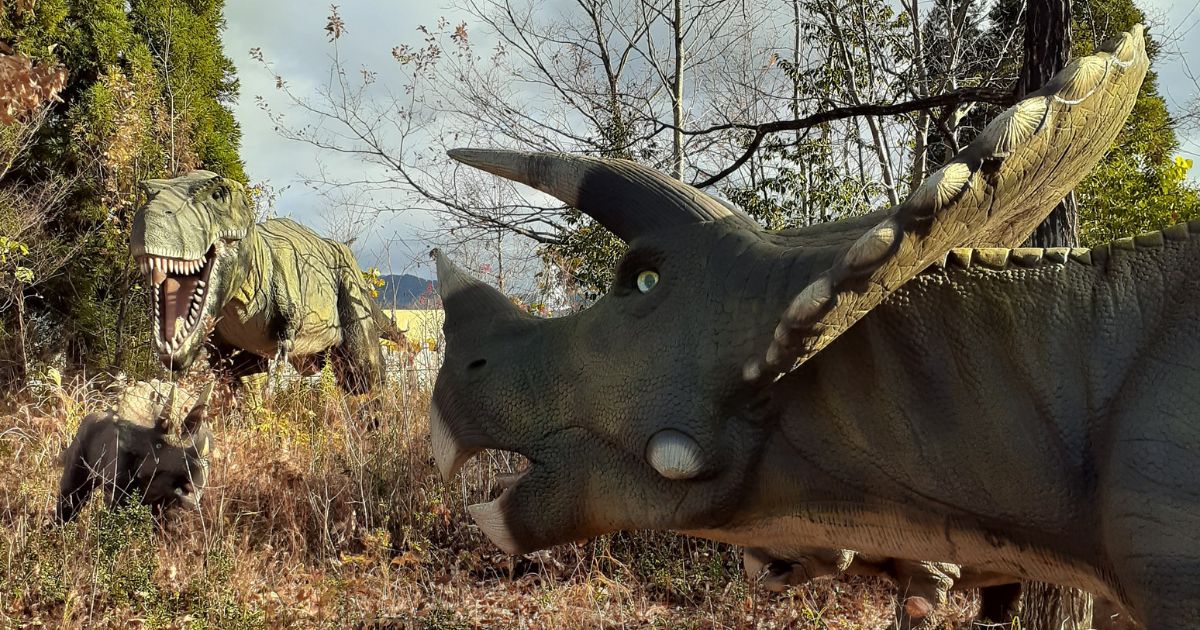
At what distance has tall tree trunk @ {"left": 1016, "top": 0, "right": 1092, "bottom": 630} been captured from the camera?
3.05 m

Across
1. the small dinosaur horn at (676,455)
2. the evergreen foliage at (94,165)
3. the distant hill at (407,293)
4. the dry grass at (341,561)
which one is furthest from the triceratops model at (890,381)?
the evergreen foliage at (94,165)

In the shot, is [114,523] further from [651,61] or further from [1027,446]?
[651,61]

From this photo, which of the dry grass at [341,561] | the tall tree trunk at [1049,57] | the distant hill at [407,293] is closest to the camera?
the tall tree trunk at [1049,57]

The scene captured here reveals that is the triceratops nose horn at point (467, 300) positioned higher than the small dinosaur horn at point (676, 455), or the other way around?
the triceratops nose horn at point (467, 300)

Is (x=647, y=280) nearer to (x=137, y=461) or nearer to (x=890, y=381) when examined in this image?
(x=890, y=381)

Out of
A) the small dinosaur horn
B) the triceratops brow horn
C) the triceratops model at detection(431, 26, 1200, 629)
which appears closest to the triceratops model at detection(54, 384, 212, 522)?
the triceratops model at detection(431, 26, 1200, 629)

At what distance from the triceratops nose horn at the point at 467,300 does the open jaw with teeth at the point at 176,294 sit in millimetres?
3353

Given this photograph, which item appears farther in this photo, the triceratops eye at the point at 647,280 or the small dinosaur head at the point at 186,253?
the small dinosaur head at the point at 186,253

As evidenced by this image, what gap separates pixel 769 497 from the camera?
1534mm

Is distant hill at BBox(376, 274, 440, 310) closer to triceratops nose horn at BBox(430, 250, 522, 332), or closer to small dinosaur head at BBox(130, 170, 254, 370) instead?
small dinosaur head at BBox(130, 170, 254, 370)

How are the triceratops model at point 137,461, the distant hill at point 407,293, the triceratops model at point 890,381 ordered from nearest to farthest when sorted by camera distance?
the triceratops model at point 890,381
the triceratops model at point 137,461
the distant hill at point 407,293

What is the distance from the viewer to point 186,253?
4.71m

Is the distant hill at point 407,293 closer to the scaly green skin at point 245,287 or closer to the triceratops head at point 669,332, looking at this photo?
the scaly green skin at point 245,287

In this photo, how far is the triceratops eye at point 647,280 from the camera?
166 centimetres
